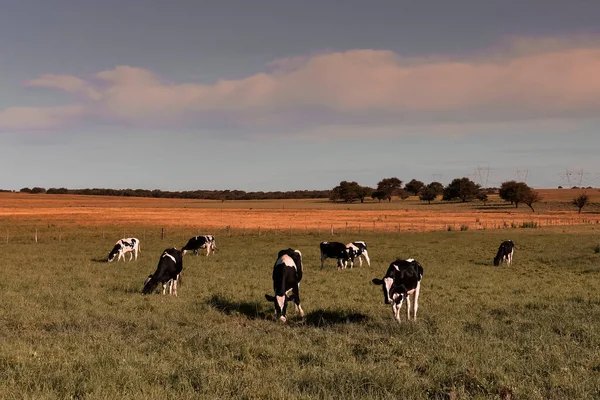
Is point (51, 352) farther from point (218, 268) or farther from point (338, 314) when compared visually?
point (218, 268)

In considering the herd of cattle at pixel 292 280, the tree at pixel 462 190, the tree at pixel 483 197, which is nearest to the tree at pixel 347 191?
the tree at pixel 462 190

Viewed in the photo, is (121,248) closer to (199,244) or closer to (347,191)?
(199,244)

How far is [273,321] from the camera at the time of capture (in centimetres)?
1283

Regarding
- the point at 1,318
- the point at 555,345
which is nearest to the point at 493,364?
the point at 555,345

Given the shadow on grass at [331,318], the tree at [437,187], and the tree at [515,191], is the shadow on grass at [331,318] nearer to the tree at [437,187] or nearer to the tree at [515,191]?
the tree at [515,191]

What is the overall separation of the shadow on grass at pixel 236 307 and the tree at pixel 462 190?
139099mm

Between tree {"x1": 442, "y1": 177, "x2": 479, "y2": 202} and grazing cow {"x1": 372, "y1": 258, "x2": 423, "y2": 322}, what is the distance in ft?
454

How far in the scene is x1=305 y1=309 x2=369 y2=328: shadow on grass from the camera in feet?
40.7

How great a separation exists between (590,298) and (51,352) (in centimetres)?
1603

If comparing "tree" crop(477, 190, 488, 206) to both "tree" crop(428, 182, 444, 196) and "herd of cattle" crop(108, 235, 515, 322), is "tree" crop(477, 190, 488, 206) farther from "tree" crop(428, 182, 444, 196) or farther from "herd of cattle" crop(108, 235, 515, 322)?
"herd of cattle" crop(108, 235, 515, 322)

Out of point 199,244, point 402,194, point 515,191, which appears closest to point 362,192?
point 402,194

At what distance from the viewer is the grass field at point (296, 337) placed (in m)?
6.99

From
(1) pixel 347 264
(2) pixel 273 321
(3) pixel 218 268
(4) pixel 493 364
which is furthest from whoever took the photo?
(1) pixel 347 264

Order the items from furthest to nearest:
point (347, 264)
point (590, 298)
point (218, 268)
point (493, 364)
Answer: point (347, 264)
point (218, 268)
point (590, 298)
point (493, 364)
